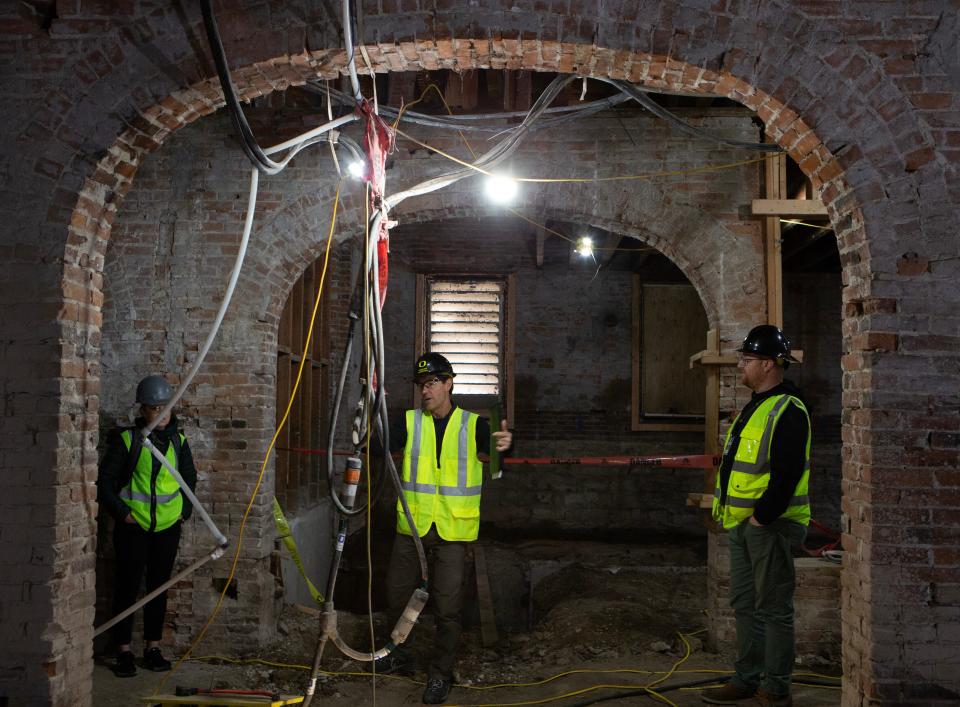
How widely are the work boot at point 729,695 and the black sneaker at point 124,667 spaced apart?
11.3 feet

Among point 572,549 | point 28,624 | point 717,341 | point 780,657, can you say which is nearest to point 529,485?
point 572,549

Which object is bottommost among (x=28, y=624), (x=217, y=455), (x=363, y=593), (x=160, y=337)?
(x=363, y=593)

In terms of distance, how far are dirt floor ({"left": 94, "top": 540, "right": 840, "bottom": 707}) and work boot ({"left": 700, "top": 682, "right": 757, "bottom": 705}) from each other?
24 cm

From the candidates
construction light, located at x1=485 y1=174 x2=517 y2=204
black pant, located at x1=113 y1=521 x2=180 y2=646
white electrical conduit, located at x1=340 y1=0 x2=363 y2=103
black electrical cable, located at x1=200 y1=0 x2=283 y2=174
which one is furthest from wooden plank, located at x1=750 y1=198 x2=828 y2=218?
black pant, located at x1=113 y1=521 x2=180 y2=646

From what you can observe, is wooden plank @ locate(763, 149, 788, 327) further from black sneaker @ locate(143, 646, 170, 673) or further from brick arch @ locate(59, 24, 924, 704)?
black sneaker @ locate(143, 646, 170, 673)

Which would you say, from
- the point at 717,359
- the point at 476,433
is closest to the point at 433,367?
the point at 476,433

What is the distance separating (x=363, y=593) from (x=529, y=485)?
112 inches

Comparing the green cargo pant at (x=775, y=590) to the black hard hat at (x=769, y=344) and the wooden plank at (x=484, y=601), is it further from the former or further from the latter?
the wooden plank at (x=484, y=601)

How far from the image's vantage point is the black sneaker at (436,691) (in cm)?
443

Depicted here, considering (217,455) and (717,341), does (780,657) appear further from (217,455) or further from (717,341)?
(217,455)

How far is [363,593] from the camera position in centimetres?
789

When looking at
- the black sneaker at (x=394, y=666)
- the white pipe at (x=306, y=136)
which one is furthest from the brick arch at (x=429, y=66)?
the black sneaker at (x=394, y=666)

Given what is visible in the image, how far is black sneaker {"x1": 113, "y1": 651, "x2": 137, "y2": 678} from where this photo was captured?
186 inches

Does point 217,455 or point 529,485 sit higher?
point 217,455
